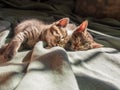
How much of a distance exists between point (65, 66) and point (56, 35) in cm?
44

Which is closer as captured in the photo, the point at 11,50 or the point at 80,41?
the point at 11,50

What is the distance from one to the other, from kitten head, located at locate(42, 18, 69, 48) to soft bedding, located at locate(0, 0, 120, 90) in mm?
96

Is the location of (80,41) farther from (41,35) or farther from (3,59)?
(3,59)

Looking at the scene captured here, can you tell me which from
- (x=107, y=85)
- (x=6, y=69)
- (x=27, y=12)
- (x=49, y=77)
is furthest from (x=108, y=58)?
(x=27, y=12)

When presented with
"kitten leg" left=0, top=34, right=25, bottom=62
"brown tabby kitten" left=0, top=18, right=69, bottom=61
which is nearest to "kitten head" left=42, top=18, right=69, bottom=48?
"brown tabby kitten" left=0, top=18, right=69, bottom=61

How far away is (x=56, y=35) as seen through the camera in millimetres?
1525

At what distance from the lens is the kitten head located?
1493 millimetres

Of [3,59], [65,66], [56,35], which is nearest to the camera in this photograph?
[65,66]

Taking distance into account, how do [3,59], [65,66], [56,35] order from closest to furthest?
1. [65,66]
2. [3,59]
3. [56,35]

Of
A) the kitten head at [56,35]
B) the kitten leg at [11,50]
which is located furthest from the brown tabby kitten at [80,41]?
the kitten leg at [11,50]

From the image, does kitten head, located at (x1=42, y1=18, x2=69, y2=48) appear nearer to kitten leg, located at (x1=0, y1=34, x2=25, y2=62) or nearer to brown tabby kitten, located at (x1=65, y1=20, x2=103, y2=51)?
brown tabby kitten, located at (x1=65, y1=20, x2=103, y2=51)

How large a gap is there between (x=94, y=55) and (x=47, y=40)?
283 millimetres

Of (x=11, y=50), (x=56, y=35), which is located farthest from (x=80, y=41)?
(x=11, y=50)

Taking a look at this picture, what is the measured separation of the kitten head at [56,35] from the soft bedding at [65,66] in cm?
10
